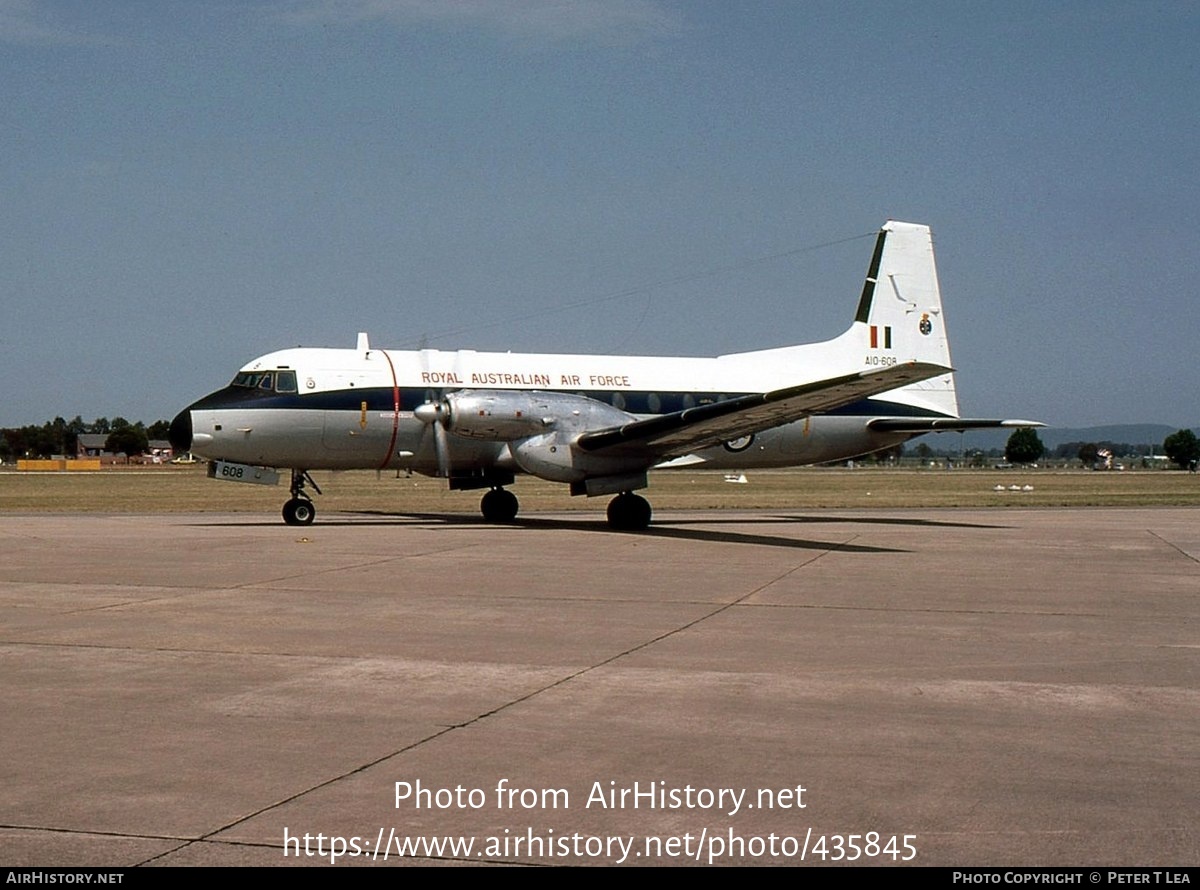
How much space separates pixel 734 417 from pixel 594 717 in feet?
53.4

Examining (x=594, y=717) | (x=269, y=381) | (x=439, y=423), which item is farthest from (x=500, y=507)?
(x=594, y=717)

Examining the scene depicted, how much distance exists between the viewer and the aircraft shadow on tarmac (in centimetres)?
2147

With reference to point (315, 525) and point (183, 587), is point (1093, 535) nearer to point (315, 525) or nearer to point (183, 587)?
point (315, 525)

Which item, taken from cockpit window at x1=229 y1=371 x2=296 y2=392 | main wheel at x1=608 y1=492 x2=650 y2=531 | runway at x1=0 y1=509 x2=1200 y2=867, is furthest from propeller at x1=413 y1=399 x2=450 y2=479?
runway at x1=0 y1=509 x2=1200 y2=867

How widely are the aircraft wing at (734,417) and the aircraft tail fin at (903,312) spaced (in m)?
6.94

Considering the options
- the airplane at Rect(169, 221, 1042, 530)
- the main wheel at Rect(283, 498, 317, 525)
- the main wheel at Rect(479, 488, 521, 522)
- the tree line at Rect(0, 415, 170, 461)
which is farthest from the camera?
the tree line at Rect(0, 415, 170, 461)

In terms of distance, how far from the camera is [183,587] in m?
14.2

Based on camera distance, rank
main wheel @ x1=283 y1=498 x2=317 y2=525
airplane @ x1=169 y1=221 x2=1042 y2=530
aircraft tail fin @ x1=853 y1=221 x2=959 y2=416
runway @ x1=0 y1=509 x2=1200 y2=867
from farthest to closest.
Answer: aircraft tail fin @ x1=853 y1=221 x2=959 y2=416
main wheel @ x1=283 y1=498 x2=317 y2=525
airplane @ x1=169 y1=221 x2=1042 y2=530
runway @ x1=0 y1=509 x2=1200 y2=867

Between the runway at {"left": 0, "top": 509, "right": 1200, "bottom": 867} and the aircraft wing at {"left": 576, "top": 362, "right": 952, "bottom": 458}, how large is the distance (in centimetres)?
589

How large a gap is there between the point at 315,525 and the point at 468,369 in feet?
15.5

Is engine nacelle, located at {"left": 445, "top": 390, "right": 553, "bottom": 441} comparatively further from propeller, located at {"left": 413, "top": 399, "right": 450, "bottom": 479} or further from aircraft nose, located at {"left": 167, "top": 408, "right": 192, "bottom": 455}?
aircraft nose, located at {"left": 167, "top": 408, "right": 192, "bottom": 455}

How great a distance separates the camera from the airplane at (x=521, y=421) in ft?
80.6

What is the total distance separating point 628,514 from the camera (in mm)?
25172
